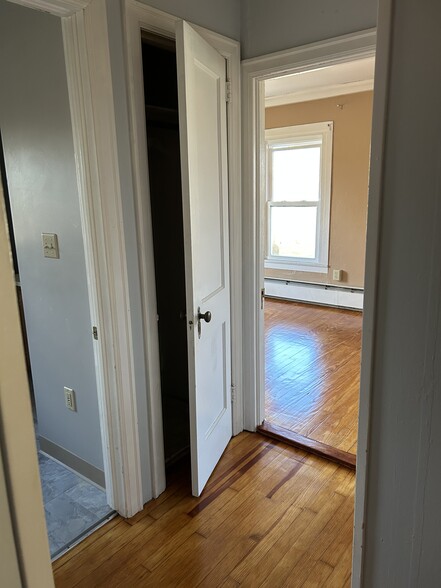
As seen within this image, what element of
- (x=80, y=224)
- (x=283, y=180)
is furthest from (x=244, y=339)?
(x=283, y=180)

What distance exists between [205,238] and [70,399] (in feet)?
3.49

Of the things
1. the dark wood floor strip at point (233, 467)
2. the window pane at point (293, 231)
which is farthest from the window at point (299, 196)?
the dark wood floor strip at point (233, 467)

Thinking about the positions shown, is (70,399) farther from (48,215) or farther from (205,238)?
(205,238)

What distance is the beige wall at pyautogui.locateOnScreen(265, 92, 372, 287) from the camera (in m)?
4.88

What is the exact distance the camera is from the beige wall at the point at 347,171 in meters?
4.88

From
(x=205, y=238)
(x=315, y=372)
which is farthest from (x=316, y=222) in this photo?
A: (x=205, y=238)

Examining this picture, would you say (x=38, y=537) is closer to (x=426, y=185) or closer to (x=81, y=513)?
(x=426, y=185)

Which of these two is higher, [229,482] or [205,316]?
[205,316]

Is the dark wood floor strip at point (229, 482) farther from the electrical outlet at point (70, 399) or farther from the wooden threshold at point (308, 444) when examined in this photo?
the electrical outlet at point (70, 399)

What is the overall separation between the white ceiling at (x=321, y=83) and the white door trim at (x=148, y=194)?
6.65 ft

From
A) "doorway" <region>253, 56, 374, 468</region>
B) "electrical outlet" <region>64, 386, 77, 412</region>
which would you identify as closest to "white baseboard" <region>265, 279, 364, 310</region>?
"doorway" <region>253, 56, 374, 468</region>

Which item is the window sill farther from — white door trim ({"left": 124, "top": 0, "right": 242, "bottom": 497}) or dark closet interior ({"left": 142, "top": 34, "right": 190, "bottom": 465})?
white door trim ({"left": 124, "top": 0, "right": 242, "bottom": 497})

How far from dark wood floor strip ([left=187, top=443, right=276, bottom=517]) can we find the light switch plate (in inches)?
53.2

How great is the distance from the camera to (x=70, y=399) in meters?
2.17
